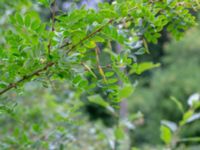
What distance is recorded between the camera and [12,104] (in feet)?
3.00

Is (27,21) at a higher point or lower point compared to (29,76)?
higher

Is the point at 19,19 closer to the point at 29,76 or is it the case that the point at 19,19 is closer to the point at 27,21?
the point at 27,21

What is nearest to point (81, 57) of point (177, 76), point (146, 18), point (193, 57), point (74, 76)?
point (74, 76)

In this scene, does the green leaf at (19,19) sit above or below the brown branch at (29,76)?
above

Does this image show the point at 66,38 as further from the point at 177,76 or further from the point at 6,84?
the point at 177,76

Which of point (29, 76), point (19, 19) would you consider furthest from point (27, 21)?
point (29, 76)

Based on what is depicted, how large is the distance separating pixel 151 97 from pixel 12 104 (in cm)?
831

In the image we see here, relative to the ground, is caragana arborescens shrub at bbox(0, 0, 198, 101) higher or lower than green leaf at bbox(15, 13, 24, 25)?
lower

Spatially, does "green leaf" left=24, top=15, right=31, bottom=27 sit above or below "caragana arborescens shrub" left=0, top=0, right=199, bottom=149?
above

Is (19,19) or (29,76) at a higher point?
(19,19)

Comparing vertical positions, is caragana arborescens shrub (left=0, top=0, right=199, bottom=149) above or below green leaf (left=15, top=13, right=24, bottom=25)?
below

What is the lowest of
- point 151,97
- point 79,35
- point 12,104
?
point 151,97

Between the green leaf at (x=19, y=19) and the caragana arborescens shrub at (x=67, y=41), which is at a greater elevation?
the green leaf at (x=19, y=19)

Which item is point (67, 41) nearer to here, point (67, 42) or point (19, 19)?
point (67, 42)
